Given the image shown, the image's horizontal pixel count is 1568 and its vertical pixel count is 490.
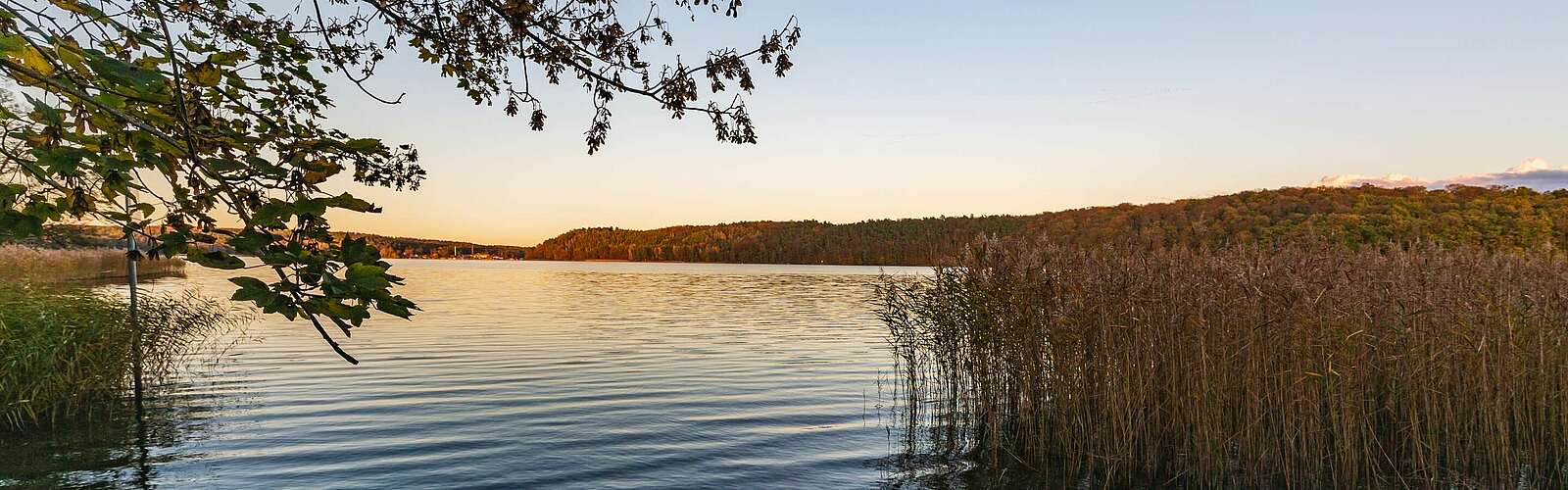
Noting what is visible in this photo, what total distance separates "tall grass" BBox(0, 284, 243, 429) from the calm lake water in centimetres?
67

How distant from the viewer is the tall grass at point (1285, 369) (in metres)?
8.93

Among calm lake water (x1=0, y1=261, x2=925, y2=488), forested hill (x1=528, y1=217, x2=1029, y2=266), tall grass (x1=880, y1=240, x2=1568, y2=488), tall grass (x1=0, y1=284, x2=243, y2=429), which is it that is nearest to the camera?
tall grass (x1=880, y1=240, x2=1568, y2=488)

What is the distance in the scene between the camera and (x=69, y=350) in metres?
12.4

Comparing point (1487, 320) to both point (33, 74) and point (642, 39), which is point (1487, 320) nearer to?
point (642, 39)

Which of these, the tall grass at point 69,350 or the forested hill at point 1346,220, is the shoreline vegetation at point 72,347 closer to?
the tall grass at point 69,350

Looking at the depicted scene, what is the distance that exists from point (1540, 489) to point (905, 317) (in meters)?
7.36

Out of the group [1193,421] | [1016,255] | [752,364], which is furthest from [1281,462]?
[752,364]

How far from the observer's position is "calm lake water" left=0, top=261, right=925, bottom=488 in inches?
401

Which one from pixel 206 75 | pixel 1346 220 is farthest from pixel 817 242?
pixel 206 75

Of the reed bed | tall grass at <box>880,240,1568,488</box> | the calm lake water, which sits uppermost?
the reed bed

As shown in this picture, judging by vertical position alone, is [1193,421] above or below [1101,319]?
below

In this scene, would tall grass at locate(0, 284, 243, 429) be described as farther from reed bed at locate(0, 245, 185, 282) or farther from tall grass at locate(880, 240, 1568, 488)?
tall grass at locate(880, 240, 1568, 488)

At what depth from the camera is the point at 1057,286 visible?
35.1ft

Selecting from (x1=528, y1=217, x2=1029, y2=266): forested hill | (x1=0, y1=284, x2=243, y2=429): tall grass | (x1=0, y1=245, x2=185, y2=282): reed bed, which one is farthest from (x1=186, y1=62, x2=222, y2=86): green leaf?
(x1=528, y1=217, x2=1029, y2=266): forested hill
